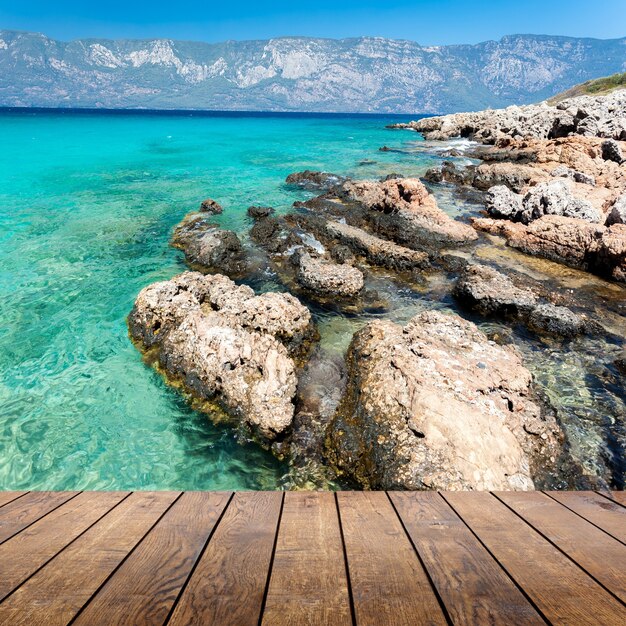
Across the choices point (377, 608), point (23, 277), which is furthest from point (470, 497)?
point (23, 277)

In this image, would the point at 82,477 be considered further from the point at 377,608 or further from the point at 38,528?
the point at 377,608

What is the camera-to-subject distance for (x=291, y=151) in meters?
43.7

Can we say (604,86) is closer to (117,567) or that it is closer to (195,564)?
(195,564)

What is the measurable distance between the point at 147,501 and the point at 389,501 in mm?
1793

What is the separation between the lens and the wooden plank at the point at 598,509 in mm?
2508

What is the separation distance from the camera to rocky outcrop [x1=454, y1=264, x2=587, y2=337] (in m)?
8.82

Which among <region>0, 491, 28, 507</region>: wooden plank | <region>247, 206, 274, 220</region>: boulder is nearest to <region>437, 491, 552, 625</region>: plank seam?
<region>0, 491, 28, 507</region>: wooden plank

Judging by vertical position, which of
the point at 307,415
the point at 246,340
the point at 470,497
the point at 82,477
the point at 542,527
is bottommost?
the point at 82,477

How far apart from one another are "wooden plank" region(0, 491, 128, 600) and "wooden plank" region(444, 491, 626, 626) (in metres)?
2.53

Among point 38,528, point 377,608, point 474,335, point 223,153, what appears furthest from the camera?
point 223,153

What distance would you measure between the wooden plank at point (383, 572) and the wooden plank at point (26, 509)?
211 cm

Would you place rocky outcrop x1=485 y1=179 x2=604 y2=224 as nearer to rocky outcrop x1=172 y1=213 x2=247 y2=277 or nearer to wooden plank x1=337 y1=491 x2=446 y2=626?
rocky outcrop x1=172 y1=213 x2=247 y2=277

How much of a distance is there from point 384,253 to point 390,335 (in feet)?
19.8

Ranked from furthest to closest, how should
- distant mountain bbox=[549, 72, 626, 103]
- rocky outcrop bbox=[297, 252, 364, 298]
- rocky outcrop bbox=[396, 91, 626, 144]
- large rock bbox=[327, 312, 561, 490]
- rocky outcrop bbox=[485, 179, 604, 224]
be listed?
distant mountain bbox=[549, 72, 626, 103] < rocky outcrop bbox=[396, 91, 626, 144] < rocky outcrop bbox=[485, 179, 604, 224] < rocky outcrop bbox=[297, 252, 364, 298] < large rock bbox=[327, 312, 561, 490]
